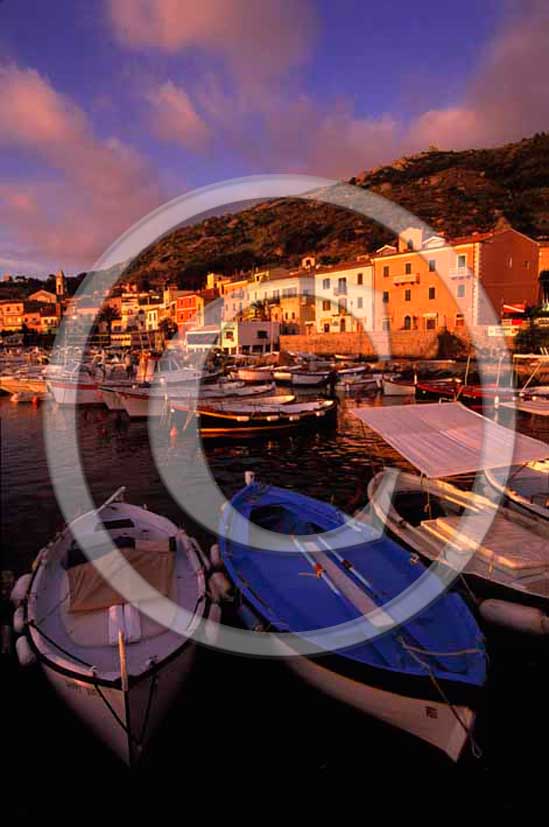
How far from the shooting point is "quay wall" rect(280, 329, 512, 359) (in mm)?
58969

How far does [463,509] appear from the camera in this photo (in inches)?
555

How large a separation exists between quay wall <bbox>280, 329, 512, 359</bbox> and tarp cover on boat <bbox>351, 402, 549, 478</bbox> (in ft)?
141

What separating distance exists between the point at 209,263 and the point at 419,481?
14262 centimetres

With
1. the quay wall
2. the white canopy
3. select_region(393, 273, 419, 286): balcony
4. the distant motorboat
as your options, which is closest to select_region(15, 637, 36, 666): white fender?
the distant motorboat

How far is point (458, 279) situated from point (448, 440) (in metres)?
50.1

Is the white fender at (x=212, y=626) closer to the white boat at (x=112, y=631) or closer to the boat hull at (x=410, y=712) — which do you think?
the white boat at (x=112, y=631)

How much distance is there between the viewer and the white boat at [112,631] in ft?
23.0

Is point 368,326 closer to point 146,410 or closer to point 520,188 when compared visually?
point 146,410

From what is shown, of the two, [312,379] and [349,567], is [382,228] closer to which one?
[312,379]

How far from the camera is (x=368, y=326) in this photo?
68.6 m

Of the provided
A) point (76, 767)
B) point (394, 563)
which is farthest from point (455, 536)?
point (76, 767)

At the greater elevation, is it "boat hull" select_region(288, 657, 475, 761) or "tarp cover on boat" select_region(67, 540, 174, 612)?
"tarp cover on boat" select_region(67, 540, 174, 612)

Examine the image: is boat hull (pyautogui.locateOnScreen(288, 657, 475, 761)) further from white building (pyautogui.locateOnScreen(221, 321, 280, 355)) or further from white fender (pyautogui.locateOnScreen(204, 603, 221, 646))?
white building (pyautogui.locateOnScreen(221, 321, 280, 355))

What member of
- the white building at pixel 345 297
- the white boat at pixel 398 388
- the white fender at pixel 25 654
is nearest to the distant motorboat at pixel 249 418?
the white boat at pixel 398 388
